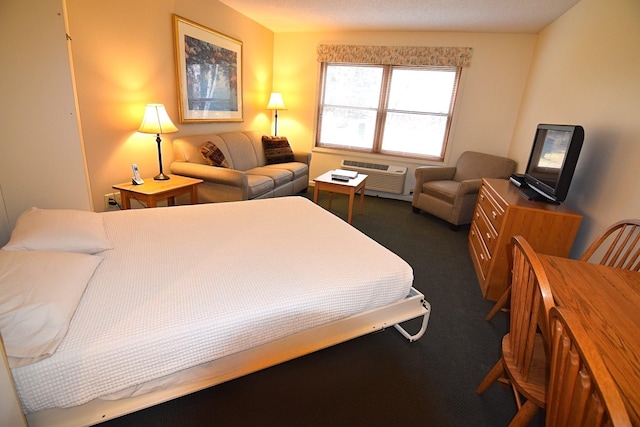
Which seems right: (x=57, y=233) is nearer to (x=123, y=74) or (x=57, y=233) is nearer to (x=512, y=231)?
(x=123, y=74)

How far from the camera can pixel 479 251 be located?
2.77m

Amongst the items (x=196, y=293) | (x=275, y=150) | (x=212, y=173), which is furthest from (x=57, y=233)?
(x=275, y=150)

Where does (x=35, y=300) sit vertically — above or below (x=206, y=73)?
below

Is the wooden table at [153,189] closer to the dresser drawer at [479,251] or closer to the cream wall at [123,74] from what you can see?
the cream wall at [123,74]

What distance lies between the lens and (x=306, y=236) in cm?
184

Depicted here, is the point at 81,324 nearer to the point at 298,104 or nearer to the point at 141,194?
the point at 141,194

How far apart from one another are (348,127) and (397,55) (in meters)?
1.25

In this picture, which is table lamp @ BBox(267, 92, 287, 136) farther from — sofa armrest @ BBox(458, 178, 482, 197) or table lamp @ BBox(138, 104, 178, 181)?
sofa armrest @ BBox(458, 178, 482, 197)

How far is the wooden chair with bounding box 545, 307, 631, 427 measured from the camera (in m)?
0.58

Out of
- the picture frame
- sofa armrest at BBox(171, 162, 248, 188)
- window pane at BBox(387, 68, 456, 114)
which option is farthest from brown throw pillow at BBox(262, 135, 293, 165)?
window pane at BBox(387, 68, 456, 114)

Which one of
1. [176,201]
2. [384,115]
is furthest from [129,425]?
[384,115]

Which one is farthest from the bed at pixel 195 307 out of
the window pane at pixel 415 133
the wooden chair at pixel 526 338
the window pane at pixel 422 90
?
the window pane at pixel 422 90

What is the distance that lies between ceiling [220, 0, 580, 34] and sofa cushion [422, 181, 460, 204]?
6.24 ft

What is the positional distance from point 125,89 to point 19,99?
4.61 feet
